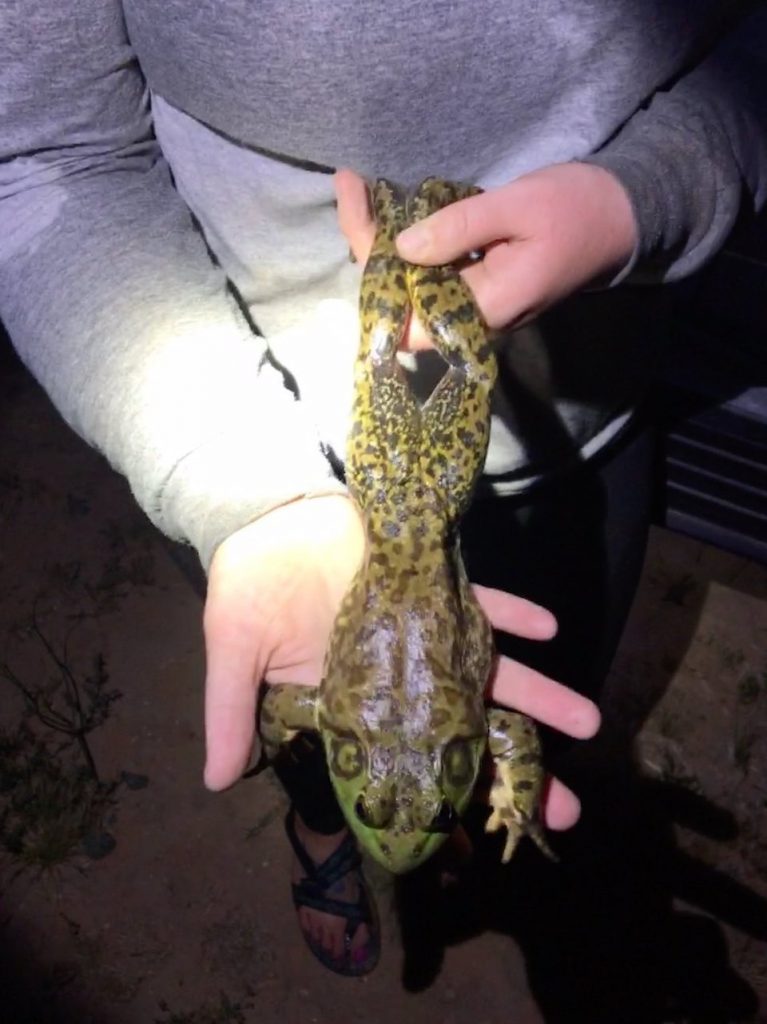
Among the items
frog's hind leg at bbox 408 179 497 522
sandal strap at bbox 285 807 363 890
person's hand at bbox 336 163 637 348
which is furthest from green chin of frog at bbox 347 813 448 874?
sandal strap at bbox 285 807 363 890

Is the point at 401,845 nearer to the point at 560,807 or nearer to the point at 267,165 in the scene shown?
the point at 560,807

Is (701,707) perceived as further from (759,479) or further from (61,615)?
(61,615)

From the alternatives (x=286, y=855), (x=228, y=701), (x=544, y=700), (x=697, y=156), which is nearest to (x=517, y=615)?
(x=544, y=700)

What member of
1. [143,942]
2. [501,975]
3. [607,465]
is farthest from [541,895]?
[607,465]

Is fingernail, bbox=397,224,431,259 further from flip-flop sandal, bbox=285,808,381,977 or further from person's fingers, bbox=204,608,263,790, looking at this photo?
flip-flop sandal, bbox=285,808,381,977

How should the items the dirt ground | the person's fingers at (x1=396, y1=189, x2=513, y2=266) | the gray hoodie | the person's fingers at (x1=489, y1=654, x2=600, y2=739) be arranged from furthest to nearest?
1. the dirt ground
2. the person's fingers at (x1=489, y1=654, x2=600, y2=739)
3. the gray hoodie
4. the person's fingers at (x1=396, y1=189, x2=513, y2=266)

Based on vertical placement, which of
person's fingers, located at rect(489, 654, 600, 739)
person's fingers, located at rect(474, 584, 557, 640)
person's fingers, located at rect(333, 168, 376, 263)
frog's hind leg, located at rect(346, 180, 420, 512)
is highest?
person's fingers, located at rect(333, 168, 376, 263)

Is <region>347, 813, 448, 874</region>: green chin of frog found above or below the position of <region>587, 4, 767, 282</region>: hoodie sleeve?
below
